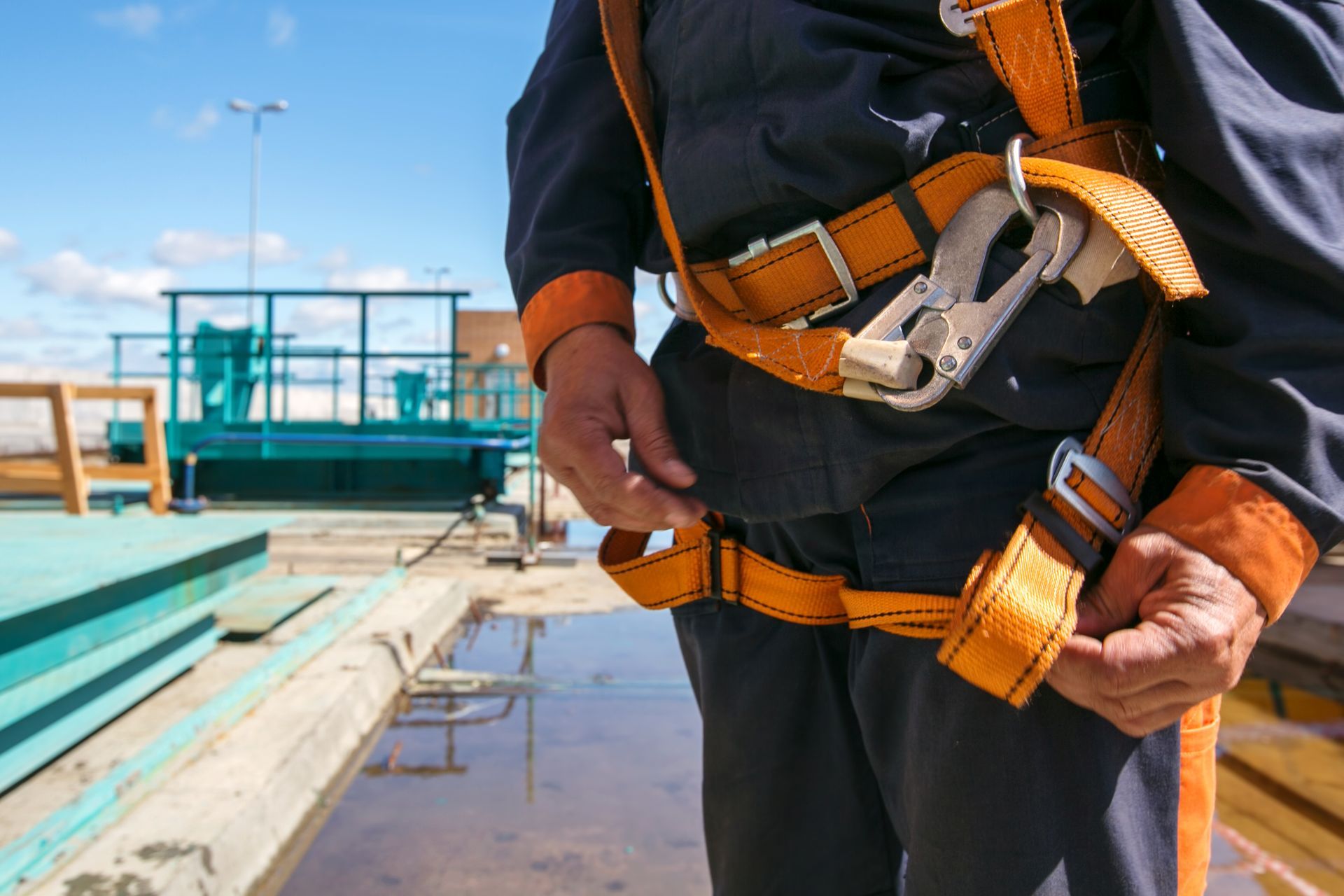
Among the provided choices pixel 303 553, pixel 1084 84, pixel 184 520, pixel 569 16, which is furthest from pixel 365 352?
pixel 1084 84

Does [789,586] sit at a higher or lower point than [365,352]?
lower

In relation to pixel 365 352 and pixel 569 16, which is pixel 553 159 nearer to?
pixel 569 16

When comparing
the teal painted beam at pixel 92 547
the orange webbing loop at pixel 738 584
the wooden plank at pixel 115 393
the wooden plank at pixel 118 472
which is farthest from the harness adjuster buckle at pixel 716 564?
the wooden plank at pixel 115 393

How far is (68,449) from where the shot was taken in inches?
164

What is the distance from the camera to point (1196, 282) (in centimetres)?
79

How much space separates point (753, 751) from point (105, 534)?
3014 millimetres

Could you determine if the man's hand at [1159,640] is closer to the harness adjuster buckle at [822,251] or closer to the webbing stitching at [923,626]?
the webbing stitching at [923,626]

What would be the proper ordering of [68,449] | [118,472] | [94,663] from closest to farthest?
[94,663], [68,449], [118,472]

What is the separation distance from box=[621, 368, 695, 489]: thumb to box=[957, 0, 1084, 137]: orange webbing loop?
508 millimetres

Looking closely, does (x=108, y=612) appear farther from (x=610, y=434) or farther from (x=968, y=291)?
(x=968, y=291)

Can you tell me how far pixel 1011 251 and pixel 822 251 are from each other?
0.62ft

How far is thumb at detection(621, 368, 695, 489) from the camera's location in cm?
106

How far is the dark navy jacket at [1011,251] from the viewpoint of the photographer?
78 cm

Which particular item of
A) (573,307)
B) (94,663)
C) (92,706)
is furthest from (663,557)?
(92,706)
